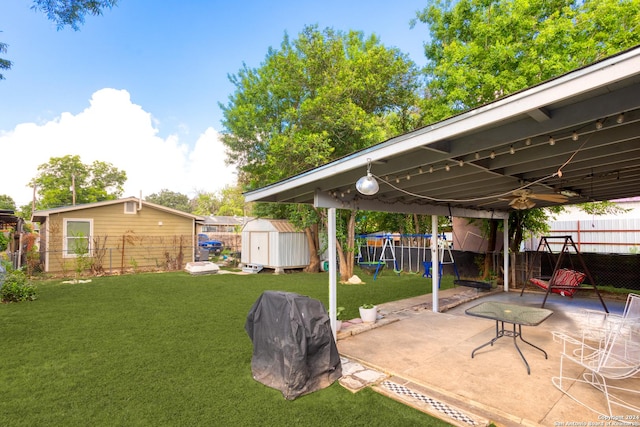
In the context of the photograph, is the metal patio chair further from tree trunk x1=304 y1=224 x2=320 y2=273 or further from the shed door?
the shed door

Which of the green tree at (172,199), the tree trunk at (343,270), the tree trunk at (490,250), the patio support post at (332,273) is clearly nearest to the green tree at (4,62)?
the patio support post at (332,273)

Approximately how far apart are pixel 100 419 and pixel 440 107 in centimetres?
1132

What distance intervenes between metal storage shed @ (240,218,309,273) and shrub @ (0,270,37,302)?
6.84m

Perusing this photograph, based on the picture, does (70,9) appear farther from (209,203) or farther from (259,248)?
(209,203)

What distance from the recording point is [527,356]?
12.4 feet

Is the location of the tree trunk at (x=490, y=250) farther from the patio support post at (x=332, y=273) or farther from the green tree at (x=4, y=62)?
the green tree at (x=4, y=62)

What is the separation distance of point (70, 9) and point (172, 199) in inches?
1857

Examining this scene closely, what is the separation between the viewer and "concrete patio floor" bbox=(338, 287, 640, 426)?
2.61 m

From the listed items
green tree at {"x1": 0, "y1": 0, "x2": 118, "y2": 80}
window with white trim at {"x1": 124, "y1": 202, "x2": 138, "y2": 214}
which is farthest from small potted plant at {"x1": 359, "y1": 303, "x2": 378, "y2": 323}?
window with white trim at {"x1": 124, "y1": 202, "x2": 138, "y2": 214}

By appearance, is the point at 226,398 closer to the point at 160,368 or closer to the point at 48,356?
the point at 160,368

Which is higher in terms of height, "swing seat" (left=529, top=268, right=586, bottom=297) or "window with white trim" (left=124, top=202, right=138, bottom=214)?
"window with white trim" (left=124, top=202, right=138, bottom=214)

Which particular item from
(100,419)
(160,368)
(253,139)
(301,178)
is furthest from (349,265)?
(100,419)

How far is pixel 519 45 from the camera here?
A: 966 centimetres

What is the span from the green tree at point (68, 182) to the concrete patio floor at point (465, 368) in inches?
1397
